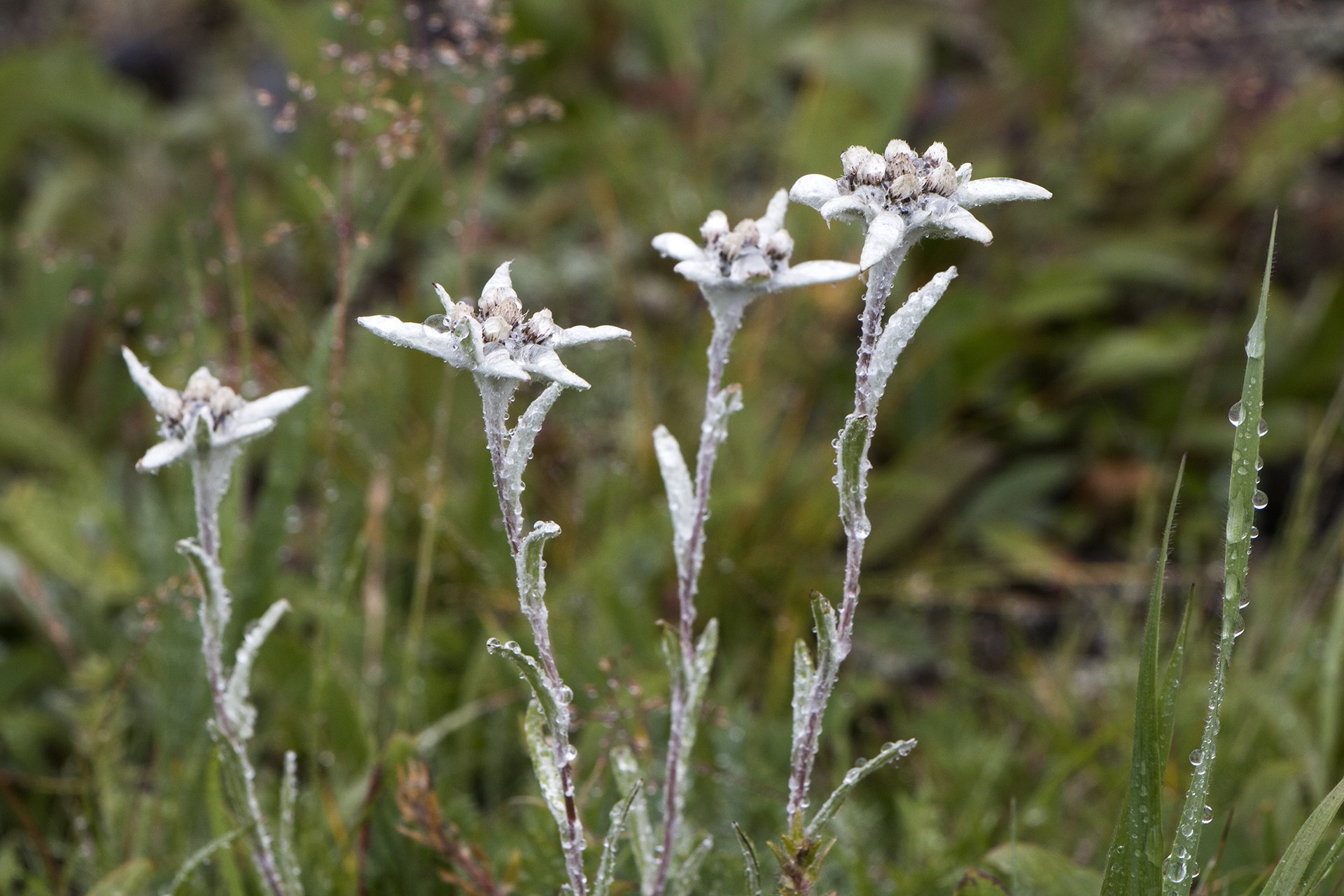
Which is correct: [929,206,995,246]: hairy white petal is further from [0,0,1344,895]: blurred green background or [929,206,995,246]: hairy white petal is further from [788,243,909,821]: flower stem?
[0,0,1344,895]: blurred green background

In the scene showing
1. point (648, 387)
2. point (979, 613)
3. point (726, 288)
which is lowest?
point (979, 613)

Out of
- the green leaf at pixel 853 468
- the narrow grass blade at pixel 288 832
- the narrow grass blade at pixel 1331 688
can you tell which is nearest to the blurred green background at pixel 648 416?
the narrow grass blade at pixel 1331 688

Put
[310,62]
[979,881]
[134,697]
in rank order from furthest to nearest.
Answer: [310,62]
[134,697]
[979,881]

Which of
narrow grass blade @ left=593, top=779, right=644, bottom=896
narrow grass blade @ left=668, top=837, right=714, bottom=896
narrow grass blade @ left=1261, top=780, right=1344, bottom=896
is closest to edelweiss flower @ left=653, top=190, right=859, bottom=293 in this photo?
narrow grass blade @ left=593, top=779, right=644, bottom=896

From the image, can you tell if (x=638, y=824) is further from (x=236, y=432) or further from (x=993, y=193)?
(x=993, y=193)

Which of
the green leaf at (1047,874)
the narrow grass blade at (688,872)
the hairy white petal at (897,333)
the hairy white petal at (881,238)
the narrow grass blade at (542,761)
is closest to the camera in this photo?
the hairy white petal at (881,238)

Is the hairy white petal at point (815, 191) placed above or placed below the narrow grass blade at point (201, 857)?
above

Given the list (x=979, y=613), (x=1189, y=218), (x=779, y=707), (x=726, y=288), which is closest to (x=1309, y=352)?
(x=1189, y=218)

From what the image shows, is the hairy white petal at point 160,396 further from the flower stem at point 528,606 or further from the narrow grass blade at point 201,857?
the narrow grass blade at point 201,857

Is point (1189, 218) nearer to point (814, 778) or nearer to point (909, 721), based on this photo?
point (909, 721)
